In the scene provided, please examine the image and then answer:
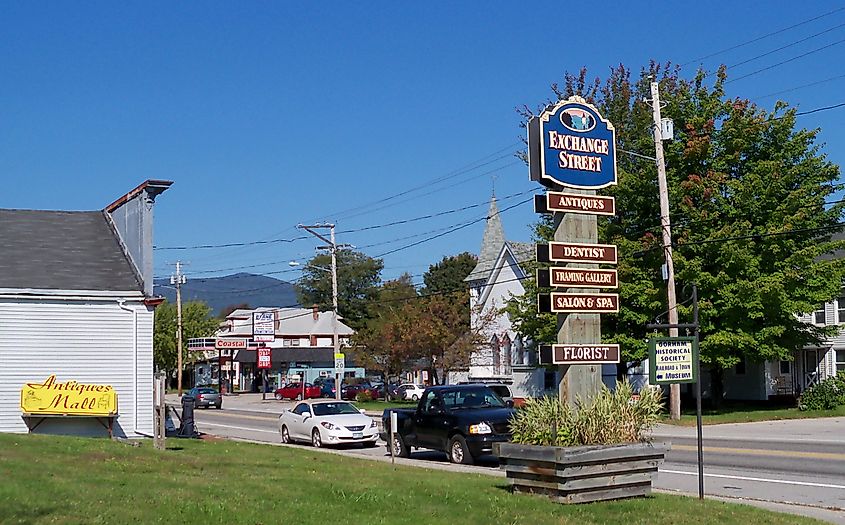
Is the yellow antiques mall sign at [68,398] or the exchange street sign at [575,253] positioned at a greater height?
the exchange street sign at [575,253]

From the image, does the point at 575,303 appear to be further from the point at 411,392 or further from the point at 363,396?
the point at 363,396

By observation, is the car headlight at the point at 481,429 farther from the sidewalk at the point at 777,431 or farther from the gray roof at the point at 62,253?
the gray roof at the point at 62,253

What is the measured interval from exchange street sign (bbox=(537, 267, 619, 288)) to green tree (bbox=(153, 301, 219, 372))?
71.7 meters

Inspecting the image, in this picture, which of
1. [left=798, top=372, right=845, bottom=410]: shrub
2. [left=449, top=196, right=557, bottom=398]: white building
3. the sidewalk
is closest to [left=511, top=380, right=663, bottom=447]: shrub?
the sidewalk

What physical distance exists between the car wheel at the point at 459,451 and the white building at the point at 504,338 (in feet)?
103

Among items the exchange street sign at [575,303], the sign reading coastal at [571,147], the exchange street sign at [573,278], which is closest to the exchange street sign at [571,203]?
the sign reading coastal at [571,147]

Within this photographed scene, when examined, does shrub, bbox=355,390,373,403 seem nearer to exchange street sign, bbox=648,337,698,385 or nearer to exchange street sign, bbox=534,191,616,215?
exchange street sign, bbox=534,191,616,215

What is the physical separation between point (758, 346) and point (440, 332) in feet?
70.6

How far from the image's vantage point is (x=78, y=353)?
26.5 meters

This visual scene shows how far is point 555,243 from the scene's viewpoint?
13.4 meters

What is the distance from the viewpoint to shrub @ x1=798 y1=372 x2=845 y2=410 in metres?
39.2

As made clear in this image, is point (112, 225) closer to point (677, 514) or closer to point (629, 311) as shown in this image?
point (629, 311)

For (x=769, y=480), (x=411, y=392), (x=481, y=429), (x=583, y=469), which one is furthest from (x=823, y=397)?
(x=583, y=469)

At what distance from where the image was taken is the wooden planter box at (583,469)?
11617 mm
